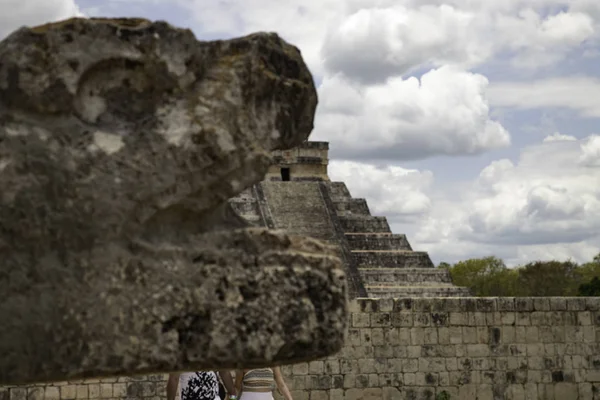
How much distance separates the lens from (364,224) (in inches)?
1399

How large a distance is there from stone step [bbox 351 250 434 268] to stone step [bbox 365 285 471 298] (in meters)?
1.52

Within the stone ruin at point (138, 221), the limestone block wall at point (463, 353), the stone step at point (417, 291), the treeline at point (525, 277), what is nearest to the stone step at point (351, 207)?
the stone step at point (417, 291)

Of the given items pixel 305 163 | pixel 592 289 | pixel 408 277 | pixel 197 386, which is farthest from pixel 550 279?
pixel 197 386

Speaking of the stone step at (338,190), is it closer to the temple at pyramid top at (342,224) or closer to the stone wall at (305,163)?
the temple at pyramid top at (342,224)

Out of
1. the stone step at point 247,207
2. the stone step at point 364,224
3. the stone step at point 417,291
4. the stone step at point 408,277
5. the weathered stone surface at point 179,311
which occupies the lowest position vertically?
the weathered stone surface at point 179,311

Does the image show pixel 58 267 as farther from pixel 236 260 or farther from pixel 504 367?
pixel 504 367

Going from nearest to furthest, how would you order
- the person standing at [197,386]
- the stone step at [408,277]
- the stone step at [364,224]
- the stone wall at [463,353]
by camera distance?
the person standing at [197,386] → the stone wall at [463,353] → the stone step at [408,277] → the stone step at [364,224]

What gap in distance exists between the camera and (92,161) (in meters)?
2.93

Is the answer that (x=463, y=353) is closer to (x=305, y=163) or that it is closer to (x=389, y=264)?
(x=389, y=264)

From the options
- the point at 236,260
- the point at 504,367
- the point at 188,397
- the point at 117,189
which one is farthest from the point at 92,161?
the point at 504,367

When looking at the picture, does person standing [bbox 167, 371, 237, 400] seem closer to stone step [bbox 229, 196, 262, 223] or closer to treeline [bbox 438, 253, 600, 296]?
stone step [bbox 229, 196, 262, 223]

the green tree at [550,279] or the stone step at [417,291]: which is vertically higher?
the green tree at [550,279]

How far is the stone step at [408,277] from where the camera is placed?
1153 inches

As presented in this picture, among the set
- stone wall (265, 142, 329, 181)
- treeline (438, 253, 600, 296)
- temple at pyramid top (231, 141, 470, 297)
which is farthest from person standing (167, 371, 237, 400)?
treeline (438, 253, 600, 296)
